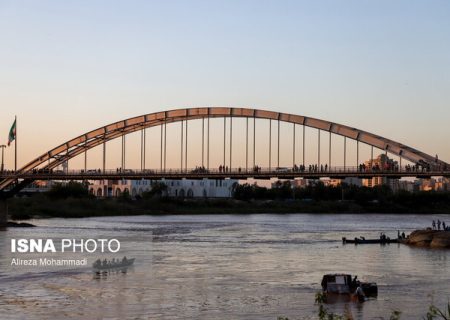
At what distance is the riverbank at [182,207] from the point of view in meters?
94.4

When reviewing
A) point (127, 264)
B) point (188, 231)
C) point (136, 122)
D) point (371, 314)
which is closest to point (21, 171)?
point (136, 122)

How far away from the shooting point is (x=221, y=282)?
108 feet

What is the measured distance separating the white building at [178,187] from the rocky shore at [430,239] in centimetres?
10786

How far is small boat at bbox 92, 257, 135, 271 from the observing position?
36.7 m

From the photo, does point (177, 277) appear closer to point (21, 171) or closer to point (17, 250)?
point (17, 250)

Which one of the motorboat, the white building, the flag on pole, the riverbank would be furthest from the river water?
the white building

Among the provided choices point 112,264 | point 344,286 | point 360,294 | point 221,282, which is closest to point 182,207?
point 112,264

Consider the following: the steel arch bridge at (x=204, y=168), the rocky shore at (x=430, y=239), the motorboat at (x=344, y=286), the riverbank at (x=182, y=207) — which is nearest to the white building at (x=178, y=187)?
the riverbank at (x=182, y=207)

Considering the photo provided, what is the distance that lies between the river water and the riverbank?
133 ft

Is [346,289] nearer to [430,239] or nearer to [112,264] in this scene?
[112,264]

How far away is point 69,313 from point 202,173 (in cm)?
4244

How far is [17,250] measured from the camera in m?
46.1

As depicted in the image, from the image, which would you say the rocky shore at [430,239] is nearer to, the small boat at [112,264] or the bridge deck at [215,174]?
the bridge deck at [215,174]

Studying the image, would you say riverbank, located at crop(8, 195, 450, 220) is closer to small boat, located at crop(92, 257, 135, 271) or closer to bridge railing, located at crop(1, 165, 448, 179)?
bridge railing, located at crop(1, 165, 448, 179)
